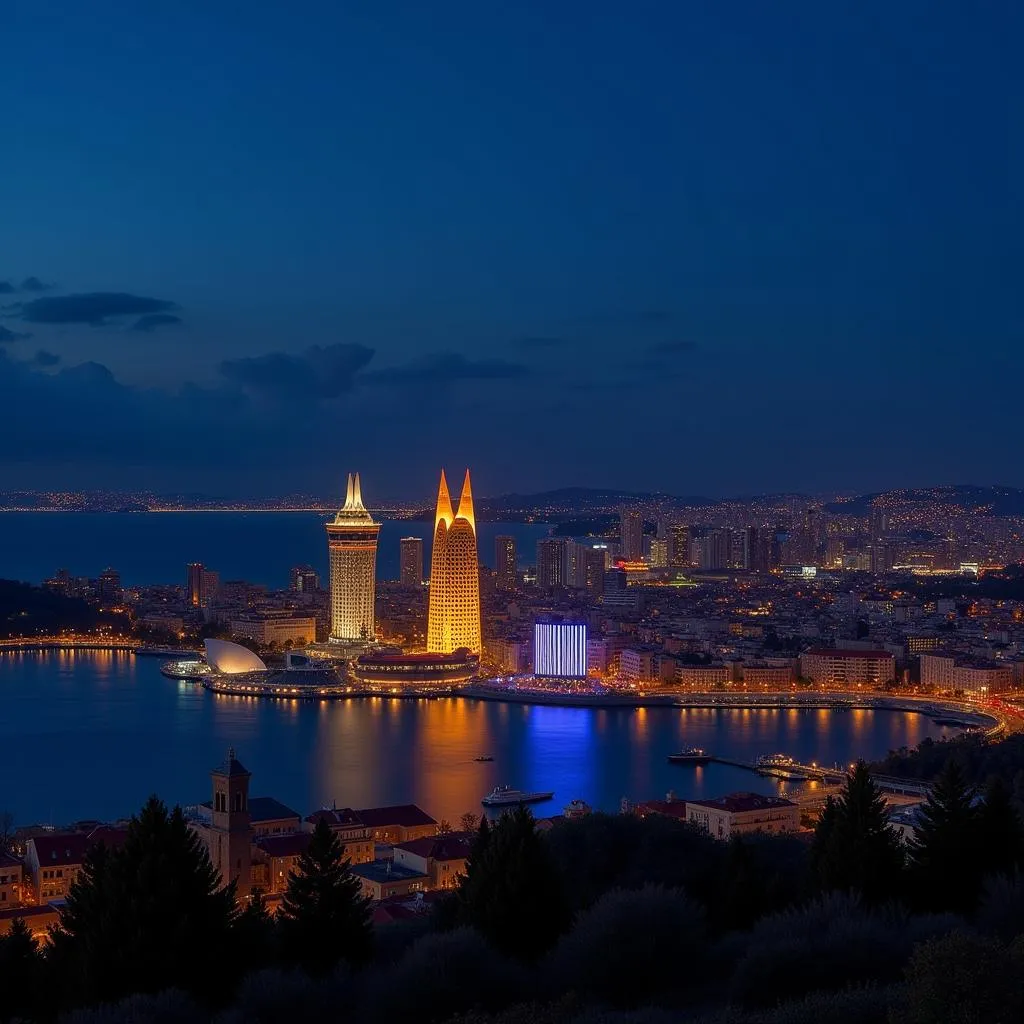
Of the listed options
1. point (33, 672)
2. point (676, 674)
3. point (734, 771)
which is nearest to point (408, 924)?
point (734, 771)

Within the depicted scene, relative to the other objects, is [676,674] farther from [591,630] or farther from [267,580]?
[267,580]

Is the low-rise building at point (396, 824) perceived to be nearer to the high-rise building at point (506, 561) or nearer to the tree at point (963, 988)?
the tree at point (963, 988)

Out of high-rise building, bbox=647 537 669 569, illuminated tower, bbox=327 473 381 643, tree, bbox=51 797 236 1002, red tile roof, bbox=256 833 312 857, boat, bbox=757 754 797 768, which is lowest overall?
boat, bbox=757 754 797 768

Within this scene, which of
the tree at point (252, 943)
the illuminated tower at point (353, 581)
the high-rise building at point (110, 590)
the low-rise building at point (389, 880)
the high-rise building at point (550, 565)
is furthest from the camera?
the high-rise building at point (550, 565)

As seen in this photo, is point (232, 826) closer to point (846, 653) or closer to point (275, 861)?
point (275, 861)

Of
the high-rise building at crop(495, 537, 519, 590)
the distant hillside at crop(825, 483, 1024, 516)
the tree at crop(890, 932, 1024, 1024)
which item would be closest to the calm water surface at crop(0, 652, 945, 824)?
the tree at crop(890, 932, 1024, 1024)

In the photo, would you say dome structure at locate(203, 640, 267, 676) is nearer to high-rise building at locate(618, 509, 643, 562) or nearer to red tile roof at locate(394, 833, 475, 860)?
red tile roof at locate(394, 833, 475, 860)

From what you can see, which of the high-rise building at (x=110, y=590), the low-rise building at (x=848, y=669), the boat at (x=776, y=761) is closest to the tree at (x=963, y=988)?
the boat at (x=776, y=761)
